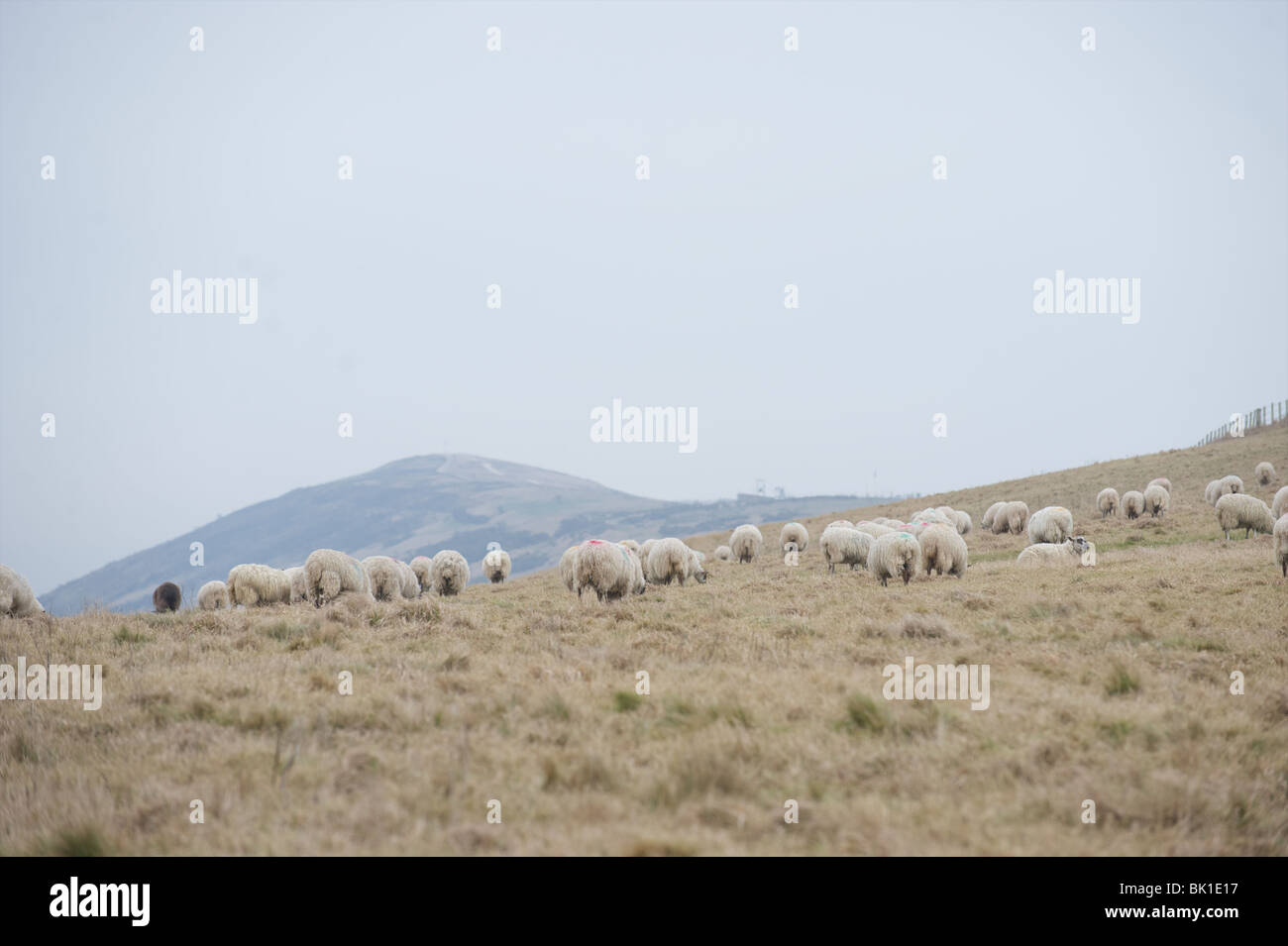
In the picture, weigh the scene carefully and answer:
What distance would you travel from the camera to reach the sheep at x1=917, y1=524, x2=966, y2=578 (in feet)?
61.9

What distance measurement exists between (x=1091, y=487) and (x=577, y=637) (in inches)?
1597

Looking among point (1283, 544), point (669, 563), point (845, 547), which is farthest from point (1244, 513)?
point (669, 563)

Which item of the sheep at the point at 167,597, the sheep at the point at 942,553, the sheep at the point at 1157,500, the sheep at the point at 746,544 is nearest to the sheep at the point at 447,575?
the sheep at the point at 167,597

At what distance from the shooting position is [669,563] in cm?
2239

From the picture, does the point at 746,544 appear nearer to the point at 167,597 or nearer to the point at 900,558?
the point at 900,558

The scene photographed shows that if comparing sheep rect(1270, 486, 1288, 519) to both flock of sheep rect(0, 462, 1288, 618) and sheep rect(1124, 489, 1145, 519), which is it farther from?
sheep rect(1124, 489, 1145, 519)

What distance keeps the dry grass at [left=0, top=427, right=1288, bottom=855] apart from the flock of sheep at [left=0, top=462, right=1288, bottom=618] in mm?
4326

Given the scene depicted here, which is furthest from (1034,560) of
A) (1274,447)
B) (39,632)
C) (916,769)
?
(1274,447)

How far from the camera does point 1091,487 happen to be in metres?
41.8

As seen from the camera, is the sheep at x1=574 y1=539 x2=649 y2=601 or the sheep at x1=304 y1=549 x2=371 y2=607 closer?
the sheep at x1=574 y1=539 x2=649 y2=601

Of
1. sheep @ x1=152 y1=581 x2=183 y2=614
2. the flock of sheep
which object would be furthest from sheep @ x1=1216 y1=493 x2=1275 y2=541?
sheep @ x1=152 y1=581 x2=183 y2=614
